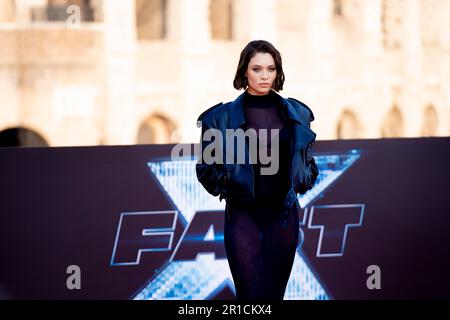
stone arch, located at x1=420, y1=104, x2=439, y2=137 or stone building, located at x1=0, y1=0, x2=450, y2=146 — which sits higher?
stone building, located at x1=0, y1=0, x2=450, y2=146

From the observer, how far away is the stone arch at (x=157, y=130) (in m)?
8.34

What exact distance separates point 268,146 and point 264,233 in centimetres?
34

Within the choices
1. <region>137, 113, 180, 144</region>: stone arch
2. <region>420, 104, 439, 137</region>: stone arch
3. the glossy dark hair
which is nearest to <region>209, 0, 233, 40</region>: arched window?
<region>137, 113, 180, 144</region>: stone arch

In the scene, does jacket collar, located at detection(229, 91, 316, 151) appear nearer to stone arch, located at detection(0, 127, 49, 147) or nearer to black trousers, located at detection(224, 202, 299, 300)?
black trousers, located at detection(224, 202, 299, 300)

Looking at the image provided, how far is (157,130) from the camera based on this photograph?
28.2 ft

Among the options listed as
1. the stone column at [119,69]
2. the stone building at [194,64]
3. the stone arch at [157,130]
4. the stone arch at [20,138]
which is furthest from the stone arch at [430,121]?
the stone arch at [20,138]

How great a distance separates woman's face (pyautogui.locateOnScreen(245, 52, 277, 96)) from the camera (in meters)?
3.75

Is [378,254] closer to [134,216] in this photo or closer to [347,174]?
[347,174]

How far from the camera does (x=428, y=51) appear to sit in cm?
869

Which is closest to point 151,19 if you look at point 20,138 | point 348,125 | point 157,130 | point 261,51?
point 157,130

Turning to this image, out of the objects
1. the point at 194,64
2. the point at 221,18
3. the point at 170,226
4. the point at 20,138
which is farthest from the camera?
the point at 221,18

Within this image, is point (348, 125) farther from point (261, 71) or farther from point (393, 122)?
point (261, 71)

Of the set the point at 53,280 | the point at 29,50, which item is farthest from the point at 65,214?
the point at 29,50

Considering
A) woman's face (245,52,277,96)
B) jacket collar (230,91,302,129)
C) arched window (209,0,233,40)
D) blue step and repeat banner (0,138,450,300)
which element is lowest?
blue step and repeat banner (0,138,450,300)
